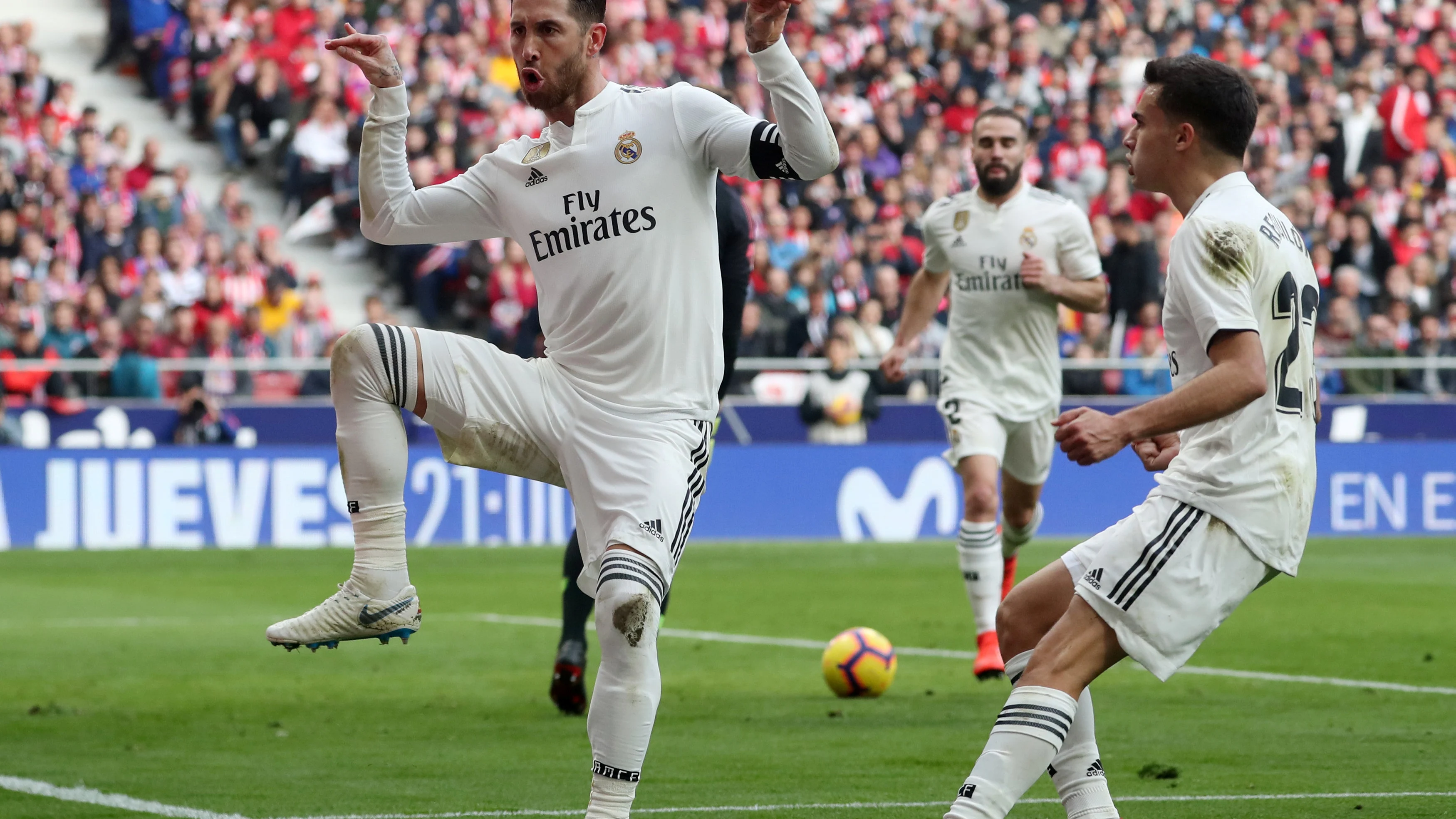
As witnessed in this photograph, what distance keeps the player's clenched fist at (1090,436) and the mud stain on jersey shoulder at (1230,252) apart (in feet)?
1.60

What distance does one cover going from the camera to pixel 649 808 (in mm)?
6613

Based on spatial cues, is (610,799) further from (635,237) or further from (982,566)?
(982,566)

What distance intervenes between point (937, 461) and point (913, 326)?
9385 millimetres

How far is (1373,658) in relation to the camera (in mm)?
11070

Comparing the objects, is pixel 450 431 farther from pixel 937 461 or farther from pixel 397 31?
pixel 397 31

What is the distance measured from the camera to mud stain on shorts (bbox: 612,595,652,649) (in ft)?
17.9

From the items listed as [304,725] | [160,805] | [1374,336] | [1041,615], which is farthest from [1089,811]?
[1374,336]

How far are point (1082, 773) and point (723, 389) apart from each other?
323 centimetres

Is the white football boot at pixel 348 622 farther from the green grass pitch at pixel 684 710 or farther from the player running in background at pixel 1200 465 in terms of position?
the player running in background at pixel 1200 465

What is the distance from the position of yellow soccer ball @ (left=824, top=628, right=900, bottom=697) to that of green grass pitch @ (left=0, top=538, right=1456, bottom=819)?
4.6 inches

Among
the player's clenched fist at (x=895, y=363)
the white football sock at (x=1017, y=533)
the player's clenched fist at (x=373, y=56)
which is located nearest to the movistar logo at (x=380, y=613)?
the player's clenched fist at (x=373, y=56)

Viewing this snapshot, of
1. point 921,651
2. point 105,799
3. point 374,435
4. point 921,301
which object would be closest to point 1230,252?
point 374,435

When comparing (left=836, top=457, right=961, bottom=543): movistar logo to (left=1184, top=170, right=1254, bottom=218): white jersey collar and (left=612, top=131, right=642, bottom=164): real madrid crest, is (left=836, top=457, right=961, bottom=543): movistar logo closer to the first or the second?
(left=612, top=131, right=642, bottom=164): real madrid crest

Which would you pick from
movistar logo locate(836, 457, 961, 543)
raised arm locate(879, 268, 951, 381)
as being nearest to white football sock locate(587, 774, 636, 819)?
raised arm locate(879, 268, 951, 381)
